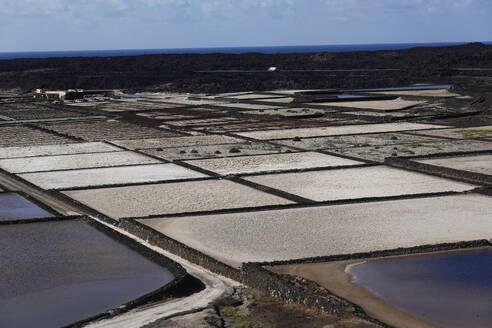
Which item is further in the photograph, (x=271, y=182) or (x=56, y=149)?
(x=56, y=149)

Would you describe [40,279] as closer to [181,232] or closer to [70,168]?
[181,232]

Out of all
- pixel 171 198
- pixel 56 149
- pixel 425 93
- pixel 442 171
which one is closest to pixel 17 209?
pixel 171 198

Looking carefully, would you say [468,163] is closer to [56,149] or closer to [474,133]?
[474,133]

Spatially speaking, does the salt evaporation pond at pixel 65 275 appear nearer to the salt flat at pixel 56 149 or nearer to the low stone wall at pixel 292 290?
the low stone wall at pixel 292 290

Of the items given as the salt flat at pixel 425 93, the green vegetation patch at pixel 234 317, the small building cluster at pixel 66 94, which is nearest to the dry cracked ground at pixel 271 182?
the green vegetation patch at pixel 234 317

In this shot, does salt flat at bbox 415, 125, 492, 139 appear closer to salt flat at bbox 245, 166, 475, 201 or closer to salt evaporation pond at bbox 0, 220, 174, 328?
salt flat at bbox 245, 166, 475, 201
